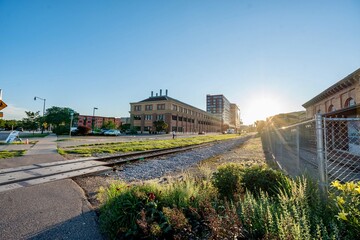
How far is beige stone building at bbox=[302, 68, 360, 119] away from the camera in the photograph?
13590mm

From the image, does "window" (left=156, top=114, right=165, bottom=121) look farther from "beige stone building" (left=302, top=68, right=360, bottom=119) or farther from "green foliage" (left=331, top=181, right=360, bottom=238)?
"green foliage" (left=331, top=181, right=360, bottom=238)

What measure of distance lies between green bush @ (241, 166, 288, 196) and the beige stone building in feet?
32.9

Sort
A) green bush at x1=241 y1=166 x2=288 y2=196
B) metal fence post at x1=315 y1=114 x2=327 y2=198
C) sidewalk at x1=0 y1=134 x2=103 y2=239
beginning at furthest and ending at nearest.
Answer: green bush at x1=241 y1=166 x2=288 y2=196 → metal fence post at x1=315 y1=114 x2=327 y2=198 → sidewalk at x1=0 y1=134 x2=103 y2=239

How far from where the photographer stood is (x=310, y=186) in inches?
149

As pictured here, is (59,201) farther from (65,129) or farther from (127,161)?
(65,129)

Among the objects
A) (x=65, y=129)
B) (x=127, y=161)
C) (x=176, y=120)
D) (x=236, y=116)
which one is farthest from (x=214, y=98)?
(x=127, y=161)

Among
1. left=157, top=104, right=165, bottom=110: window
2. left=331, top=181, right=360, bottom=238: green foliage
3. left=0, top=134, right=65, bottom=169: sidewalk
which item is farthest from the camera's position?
left=157, top=104, right=165, bottom=110: window

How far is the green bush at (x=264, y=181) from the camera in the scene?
13.4ft

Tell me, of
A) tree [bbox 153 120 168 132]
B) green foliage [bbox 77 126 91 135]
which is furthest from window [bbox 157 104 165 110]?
green foliage [bbox 77 126 91 135]

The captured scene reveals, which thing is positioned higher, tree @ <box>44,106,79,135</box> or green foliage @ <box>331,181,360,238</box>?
tree @ <box>44,106,79,135</box>

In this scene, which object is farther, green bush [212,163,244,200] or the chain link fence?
green bush [212,163,244,200]

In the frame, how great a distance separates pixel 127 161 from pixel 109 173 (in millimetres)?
2466

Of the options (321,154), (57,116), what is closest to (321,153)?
(321,154)

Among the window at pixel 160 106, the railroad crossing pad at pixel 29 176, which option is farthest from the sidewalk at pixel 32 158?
the window at pixel 160 106
